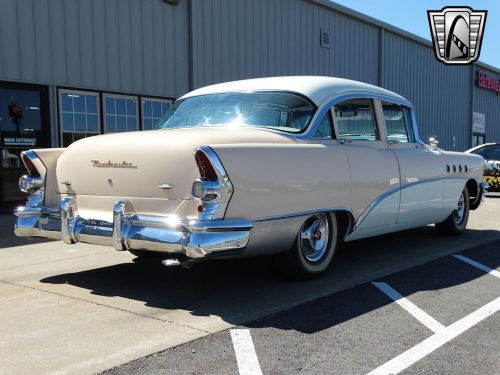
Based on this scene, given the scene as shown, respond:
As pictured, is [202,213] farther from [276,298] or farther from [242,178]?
[276,298]

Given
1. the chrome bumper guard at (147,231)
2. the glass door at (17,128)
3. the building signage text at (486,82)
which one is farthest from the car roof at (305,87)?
the building signage text at (486,82)

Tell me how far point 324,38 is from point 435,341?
14.7 metres

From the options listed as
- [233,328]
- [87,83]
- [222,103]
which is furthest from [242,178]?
[87,83]

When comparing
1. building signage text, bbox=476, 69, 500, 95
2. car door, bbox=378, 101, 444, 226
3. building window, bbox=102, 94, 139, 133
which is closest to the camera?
car door, bbox=378, 101, 444, 226

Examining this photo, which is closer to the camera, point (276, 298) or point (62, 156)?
point (276, 298)

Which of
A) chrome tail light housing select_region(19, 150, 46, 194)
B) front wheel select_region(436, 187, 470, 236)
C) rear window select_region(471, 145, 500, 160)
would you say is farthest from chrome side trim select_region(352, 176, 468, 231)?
rear window select_region(471, 145, 500, 160)

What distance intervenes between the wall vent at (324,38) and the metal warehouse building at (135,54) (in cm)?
3

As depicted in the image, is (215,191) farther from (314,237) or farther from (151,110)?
(151,110)

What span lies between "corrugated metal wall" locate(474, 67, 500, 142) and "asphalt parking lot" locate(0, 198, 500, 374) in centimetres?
2353

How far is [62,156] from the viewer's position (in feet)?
15.6

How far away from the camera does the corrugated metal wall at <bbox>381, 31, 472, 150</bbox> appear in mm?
20547

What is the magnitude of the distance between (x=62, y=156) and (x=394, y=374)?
3300 millimetres

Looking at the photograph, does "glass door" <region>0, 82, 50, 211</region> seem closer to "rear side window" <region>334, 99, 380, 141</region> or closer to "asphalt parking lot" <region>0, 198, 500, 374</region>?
"asphalt parking lot" <region>0, 198, 500, 374</region>

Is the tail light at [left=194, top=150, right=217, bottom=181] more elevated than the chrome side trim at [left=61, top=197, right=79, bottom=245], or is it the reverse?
the tail light at [left=194, top=150, right=217, bottom=181]
